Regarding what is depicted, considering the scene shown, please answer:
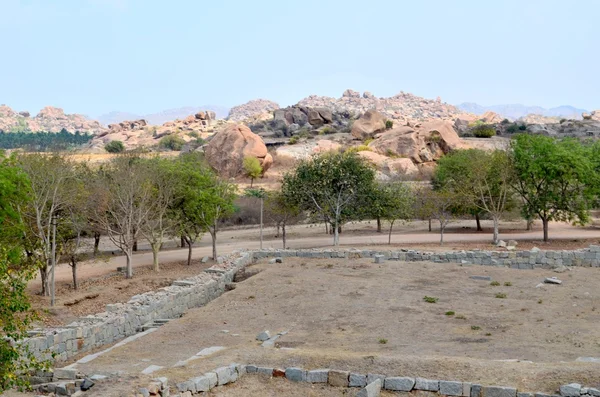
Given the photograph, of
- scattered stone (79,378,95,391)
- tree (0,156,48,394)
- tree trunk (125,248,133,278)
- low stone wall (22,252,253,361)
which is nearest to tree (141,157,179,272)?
tree trunk (125,248,133,278)

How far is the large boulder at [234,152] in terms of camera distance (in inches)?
3031

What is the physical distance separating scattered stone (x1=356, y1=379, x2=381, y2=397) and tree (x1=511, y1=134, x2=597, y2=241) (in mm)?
30625

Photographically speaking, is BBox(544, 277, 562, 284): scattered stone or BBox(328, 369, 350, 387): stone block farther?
BBox(544, 277, 562, 284): scattered stone

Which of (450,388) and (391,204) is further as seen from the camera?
(391,204)

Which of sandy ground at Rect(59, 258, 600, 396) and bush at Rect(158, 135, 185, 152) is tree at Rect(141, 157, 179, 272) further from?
bush at Rect(158, 135, 185, 152)

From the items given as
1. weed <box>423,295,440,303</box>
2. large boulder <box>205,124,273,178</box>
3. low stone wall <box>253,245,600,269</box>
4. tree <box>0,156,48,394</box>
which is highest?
large boulder <box>205,124,273,178</box>

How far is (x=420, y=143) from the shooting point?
7975 centimetres

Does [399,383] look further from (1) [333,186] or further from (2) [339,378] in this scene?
(1) [333,186]

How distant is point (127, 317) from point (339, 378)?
10660mm

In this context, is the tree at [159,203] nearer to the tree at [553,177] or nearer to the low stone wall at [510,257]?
the low stone wall at [510,257]

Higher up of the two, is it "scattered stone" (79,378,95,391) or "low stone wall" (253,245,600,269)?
"low stone wall" (253,245,600,269)

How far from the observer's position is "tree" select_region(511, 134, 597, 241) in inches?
1603

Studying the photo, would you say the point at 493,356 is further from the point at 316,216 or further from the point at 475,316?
the point at 316,216

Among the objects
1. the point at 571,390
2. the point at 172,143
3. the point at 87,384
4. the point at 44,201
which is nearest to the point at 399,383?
the point at 571,390
